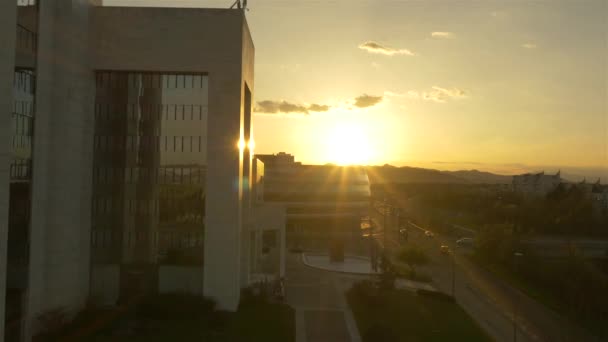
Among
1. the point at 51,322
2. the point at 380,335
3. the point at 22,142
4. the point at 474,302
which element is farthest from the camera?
the point at 474,302

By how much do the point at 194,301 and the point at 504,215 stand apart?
5068 centimetres

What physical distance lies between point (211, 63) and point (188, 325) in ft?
34.3

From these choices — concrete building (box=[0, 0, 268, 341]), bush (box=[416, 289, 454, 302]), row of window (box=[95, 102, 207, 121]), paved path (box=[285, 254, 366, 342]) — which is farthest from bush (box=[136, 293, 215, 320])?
bush (box=[416, 289, 454, 302])

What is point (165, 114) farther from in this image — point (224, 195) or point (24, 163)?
point (24, 163)

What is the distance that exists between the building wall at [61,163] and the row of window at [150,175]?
1.89 feet

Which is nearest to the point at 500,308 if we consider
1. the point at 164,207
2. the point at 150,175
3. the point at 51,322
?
the point at 164,207

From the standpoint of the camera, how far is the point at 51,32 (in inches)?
688

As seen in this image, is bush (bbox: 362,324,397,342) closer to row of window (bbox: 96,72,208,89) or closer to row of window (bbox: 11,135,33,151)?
row of window (bbox: 96,72,208,89)

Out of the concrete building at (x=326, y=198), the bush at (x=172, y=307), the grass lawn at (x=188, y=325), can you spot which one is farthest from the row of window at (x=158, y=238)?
the concrete building at (x=326, y=198)

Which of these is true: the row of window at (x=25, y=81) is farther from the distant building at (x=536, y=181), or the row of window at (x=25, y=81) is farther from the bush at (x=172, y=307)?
the distant building at (x=536, y=181)

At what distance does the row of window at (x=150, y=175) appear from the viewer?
67.9 feet

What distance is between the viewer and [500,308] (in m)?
24.8

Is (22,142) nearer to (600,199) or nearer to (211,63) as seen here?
(211,63)

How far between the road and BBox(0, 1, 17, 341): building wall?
17200mm
